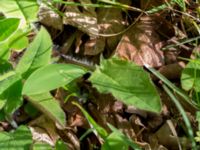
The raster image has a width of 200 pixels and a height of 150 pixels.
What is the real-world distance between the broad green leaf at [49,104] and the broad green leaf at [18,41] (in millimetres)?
180

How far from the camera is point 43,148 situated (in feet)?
4.64

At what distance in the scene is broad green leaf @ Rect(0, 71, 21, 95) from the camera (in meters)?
1.39

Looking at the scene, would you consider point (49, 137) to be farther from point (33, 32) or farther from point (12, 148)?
point (33, 32)

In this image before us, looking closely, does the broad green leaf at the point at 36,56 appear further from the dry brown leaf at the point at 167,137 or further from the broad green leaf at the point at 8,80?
the dry brown leaf at the point at 167,137

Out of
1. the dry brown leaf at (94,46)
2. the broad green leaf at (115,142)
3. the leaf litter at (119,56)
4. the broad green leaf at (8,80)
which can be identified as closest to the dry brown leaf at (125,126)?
the leaf litter at (119,56)

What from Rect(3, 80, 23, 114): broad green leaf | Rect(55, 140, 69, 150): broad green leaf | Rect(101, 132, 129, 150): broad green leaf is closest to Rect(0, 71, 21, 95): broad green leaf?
Rect(3, 80, 23, 114): broad green leaf

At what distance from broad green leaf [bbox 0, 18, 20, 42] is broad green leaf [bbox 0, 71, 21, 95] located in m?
0.14

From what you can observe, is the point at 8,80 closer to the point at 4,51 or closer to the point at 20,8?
the point at 4,51

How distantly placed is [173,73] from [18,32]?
0.57 meters

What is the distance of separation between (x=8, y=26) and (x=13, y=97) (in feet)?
0.79

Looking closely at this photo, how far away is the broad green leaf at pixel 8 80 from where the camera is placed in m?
1.39

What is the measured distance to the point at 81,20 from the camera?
1.67m

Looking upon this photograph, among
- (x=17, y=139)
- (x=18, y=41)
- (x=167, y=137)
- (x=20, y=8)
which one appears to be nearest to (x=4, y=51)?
(x=18, y=41)

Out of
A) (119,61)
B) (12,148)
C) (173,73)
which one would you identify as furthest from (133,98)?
(12,148)
